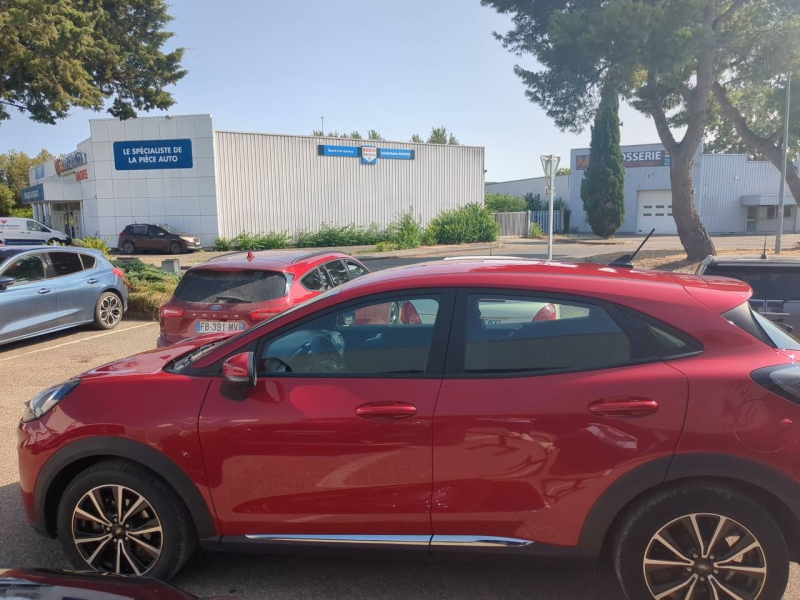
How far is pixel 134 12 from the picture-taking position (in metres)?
19.6

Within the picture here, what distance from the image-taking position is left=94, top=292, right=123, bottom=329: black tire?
10.4m

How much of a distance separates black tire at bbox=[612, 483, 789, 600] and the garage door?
146 feet

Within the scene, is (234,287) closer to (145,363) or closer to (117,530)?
(145,363)

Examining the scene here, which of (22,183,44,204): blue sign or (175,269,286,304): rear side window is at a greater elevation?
(22,183,44,204): blue sign

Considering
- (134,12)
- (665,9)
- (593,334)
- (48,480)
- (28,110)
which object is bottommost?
(48,480)

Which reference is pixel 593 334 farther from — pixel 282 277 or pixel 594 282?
pixel 282 277

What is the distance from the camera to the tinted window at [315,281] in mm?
6605

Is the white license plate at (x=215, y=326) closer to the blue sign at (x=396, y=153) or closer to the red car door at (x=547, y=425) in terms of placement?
the red car door at (x=547, y=425)

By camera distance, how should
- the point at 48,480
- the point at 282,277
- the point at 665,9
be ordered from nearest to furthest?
1. the point at 48,480
2. the point at 282,277
3. the point at 665,9

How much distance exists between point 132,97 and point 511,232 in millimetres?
26188

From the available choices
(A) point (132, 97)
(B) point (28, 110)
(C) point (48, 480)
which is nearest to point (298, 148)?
(A) point (132, 97)

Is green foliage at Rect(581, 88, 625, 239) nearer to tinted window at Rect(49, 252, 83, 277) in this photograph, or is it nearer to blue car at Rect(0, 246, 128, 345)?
blue car at Rect(0, 246, 128, 345)

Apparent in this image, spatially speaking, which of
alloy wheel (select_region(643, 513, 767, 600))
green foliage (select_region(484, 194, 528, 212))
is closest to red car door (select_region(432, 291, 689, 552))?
alloy wheel (select_region(643, 513, 767, 600))

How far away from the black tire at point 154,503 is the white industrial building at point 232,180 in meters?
30.0
